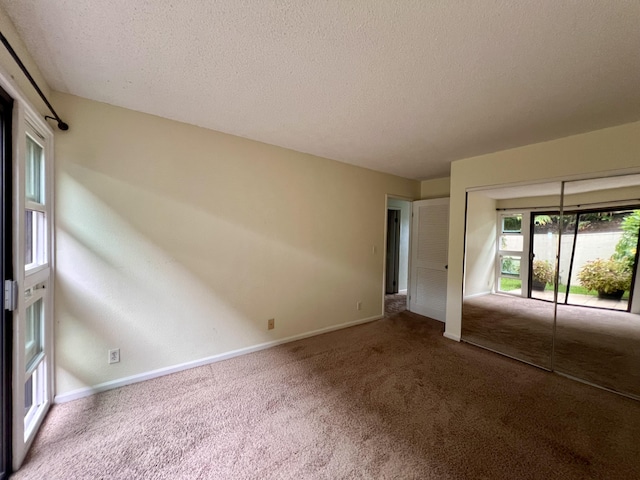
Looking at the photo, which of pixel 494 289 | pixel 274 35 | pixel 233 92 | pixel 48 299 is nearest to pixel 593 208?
pixel 494 289

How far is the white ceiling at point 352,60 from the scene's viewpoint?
1167 mm

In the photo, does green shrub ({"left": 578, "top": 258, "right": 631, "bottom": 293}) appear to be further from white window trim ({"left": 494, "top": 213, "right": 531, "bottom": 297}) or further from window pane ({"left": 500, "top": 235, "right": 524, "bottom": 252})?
window pane ({"left": 500, "top": 235, "right": 524, "bottom": 252})

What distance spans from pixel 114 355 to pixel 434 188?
4.78 metres

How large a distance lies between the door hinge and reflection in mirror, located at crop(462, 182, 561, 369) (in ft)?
13.4

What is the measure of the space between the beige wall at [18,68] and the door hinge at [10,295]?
42.7 inches

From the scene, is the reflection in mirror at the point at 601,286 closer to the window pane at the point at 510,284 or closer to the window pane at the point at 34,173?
the window pane at the point at 510,284

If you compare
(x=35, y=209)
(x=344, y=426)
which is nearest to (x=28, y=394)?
(x=35, y=209)

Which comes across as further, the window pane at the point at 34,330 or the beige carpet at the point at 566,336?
the beige carpet at the point at 566,336

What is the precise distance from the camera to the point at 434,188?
4348 millimetres

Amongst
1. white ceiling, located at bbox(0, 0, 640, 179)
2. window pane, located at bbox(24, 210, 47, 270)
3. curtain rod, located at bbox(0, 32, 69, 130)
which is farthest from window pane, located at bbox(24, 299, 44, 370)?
white ceiling, located at bbox(0, 0, 640, 179)

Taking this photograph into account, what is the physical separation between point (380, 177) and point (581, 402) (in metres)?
3.30

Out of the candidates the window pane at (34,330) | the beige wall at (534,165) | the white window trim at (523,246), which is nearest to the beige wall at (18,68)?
the window pane at (34,330)

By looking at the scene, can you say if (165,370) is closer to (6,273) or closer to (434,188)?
(6,273)

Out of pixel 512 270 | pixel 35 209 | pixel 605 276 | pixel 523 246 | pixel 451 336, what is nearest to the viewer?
pixel 35 209
